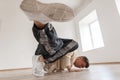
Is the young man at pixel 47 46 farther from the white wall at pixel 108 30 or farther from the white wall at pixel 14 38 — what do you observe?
the white wall at pixel 14 38

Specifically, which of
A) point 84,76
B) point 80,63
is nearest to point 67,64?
point 80,63

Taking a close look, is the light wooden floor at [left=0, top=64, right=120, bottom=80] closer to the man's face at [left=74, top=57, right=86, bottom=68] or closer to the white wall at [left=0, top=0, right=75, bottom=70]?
the man's face at [left=74, top=57, right=86, bottom=68]

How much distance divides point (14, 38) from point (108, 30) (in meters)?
1.87

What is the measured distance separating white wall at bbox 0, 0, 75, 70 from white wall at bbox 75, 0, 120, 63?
4.58ft

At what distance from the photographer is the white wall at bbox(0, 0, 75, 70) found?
2779 millimetres

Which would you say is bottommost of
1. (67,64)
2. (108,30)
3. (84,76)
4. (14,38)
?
(84,76)

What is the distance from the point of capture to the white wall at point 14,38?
109 inches

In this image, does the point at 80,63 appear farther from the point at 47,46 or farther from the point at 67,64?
the point at 47,46

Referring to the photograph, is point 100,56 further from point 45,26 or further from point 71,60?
point 45,26

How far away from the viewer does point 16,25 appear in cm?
303

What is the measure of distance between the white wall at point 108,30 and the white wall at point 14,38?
1396 mm

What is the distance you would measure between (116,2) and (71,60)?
1.24m

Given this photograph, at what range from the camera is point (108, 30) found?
87.7 inches

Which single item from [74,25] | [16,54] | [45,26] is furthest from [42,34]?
[74,25]
